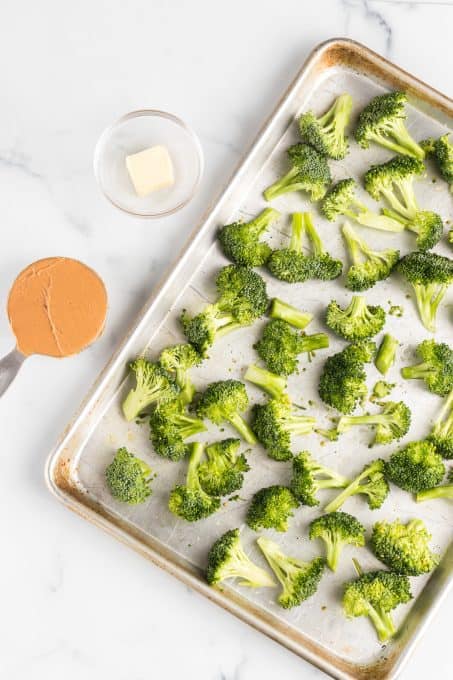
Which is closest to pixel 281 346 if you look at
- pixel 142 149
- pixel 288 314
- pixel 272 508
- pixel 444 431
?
pixel 288 314

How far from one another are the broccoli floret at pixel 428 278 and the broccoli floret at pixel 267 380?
62cm

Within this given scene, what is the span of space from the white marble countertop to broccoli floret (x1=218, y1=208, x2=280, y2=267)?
168mm

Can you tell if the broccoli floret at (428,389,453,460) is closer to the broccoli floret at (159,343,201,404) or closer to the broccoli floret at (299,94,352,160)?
the broccoli floret at (159,343,201,404)

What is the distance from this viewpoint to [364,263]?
125 inches

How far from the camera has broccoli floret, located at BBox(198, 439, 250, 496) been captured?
308 cm

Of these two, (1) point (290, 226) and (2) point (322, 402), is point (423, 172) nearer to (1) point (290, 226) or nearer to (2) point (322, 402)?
(1) point (290, 226)

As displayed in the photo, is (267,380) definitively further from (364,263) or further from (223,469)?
(364,263)

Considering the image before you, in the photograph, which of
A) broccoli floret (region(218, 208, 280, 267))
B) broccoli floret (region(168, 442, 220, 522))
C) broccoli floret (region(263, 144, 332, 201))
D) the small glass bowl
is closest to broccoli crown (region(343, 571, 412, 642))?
broccoli floret (region(168, 442, 220, 522))

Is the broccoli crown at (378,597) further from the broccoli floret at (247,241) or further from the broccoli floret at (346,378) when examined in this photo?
the broccoli floret at (247,241)

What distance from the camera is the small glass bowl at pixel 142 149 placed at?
3162mm

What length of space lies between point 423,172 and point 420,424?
0.99 m

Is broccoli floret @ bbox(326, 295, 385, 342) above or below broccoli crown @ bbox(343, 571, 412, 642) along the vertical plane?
above

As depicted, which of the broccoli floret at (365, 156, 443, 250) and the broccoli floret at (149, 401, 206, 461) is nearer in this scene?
the broccoli floret at (149, 401, 206, 461)

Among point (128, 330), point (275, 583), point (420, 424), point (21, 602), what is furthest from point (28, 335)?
point (420, 424)
